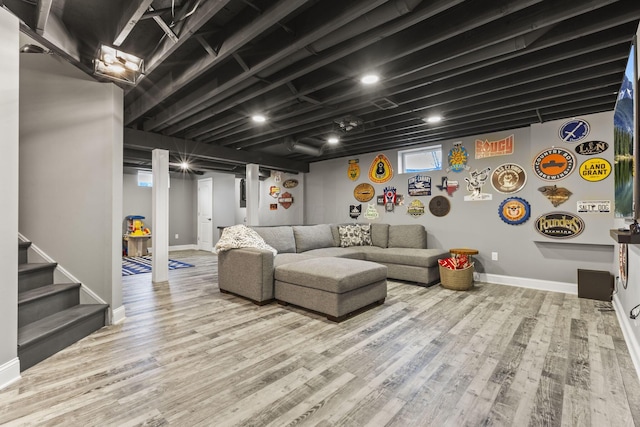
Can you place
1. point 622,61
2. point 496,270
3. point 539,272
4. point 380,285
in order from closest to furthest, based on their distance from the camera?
point 622,61
point 380,285
point 539,272
point 496,270

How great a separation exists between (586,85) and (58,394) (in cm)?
497

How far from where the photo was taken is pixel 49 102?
2779 mm

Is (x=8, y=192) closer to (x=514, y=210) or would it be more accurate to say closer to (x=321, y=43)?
(x=321, y=43)

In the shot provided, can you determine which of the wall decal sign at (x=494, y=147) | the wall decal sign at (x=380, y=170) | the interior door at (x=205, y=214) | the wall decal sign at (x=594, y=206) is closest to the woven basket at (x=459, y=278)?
the wall decal sign at (x=594, y=206)

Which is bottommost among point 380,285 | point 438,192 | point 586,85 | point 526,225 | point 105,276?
point 380,285

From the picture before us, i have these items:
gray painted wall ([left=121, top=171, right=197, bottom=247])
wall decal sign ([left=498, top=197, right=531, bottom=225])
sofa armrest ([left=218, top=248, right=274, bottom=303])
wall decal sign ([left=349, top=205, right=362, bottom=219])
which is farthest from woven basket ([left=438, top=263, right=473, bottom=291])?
gray painted wall ([left=121, top=171, right=197, bottom=247])

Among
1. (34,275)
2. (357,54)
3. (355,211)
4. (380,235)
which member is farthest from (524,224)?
(34,275)

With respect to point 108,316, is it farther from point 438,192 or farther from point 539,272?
point 539,272

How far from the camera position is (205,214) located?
8.80 metres

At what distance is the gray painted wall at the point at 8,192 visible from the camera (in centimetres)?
185

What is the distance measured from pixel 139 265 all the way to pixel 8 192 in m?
4.76

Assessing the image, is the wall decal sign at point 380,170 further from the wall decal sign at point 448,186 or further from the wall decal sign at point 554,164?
the wall decal sign at point 554,164

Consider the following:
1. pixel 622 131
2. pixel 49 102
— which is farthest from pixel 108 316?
pixel 622 131

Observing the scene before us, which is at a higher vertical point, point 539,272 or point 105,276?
point 105,276
